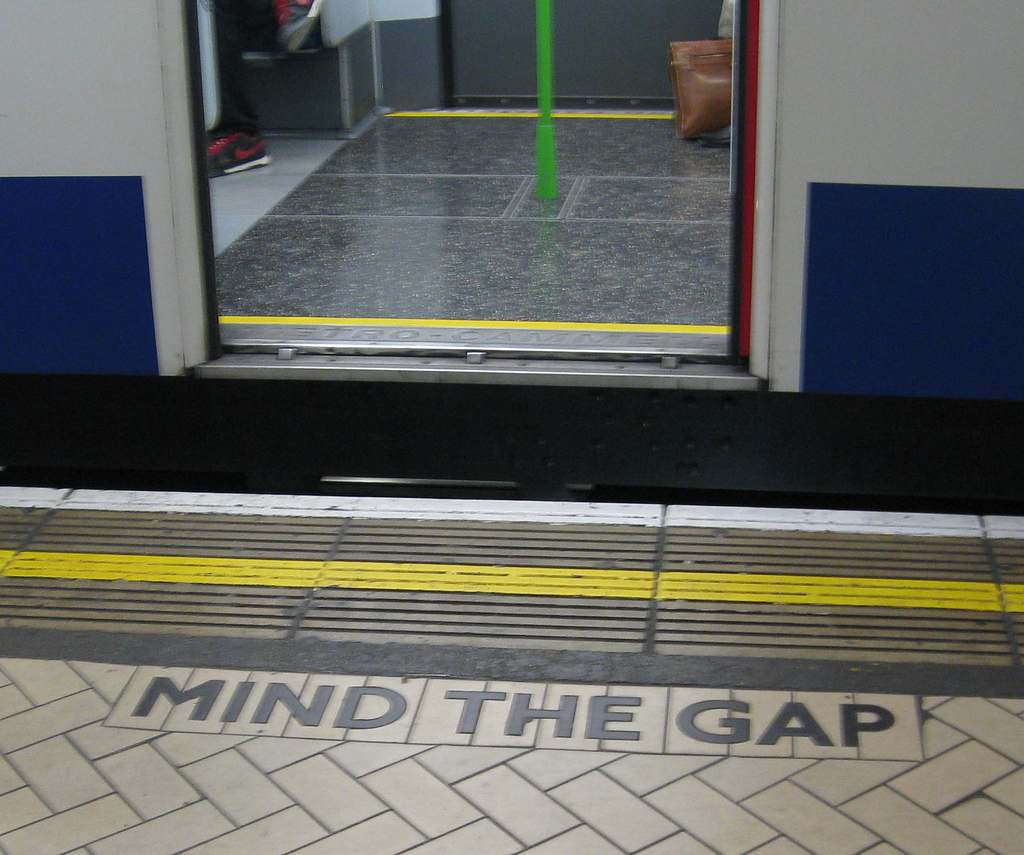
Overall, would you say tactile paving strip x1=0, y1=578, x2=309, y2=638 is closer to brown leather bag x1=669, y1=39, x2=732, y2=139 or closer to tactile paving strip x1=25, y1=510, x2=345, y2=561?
tactile paving strip x1=25, y1=510, x2=345, y2=561

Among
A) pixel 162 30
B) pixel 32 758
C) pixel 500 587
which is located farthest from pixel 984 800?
pixel 162 30

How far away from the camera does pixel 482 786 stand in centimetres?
266

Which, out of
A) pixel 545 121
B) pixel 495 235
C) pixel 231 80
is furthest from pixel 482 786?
pixel 231 80

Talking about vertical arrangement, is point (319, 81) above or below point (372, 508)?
above

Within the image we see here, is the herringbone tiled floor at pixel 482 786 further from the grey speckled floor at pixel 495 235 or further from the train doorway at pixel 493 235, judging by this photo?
the grey speckled floor at pixel 495 235

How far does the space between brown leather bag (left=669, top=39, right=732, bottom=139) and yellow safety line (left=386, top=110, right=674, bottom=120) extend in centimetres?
70

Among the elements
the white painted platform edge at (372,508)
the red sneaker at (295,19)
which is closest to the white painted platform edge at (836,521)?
the white painted platform edge at (372,508)

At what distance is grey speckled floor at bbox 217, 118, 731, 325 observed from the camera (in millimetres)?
4730

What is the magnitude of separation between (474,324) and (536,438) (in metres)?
0.64

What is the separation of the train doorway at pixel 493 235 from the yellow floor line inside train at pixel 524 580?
68 centimetres

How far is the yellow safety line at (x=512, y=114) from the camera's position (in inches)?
317

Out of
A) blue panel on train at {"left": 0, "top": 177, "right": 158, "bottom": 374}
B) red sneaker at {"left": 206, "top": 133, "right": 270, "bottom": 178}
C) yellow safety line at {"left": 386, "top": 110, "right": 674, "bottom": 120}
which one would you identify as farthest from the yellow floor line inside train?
yellow safety line at {"left": 386, "top": 110, "right": 674, "bottom": 120}

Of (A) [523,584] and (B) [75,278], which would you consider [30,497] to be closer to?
(B) [75,278]

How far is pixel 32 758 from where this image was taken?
2.77m
